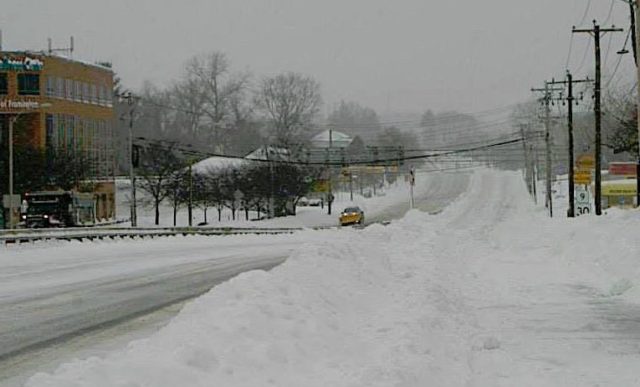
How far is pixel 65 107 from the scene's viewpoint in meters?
86.8

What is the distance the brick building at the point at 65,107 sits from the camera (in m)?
80.9

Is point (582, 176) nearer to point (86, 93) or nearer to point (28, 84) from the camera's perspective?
point (28, 84)

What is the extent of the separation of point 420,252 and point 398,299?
433 inches

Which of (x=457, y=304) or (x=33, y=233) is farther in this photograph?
(x=33, y=233)

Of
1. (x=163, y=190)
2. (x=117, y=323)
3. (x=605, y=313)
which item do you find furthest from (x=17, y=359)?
(x=163, y=190)

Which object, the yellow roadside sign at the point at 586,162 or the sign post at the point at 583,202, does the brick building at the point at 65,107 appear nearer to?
the sign post at the point at 583,202

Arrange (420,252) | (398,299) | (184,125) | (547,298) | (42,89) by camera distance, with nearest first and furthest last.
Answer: (398,299) < (547,298) < (420,252) < (42,89) < (184,125)

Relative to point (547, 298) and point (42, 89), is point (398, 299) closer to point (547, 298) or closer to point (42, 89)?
point (547, 298)

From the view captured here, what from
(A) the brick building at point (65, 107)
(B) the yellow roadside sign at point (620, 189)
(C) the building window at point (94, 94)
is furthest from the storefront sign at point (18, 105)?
(B) the yellow roadside sign at point (620, 189)

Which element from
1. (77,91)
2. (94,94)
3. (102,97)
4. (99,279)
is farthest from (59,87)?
(99,279)

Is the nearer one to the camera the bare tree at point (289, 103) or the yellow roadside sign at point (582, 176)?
the yellow roadside sign at point (582, 176)

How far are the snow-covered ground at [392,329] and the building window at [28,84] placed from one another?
6793cm

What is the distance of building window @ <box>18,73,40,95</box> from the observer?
8225 centimetres

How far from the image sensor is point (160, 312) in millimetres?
14773
